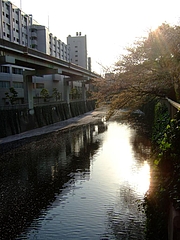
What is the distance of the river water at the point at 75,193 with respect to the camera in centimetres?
869

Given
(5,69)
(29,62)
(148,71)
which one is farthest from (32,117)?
(148,71)

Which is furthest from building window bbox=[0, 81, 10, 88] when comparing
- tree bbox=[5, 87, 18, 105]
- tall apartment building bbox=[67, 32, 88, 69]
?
tall apartment building bbox=[67, 32, 88, 69]

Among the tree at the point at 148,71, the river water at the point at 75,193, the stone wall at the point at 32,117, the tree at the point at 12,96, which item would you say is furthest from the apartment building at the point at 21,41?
the tree at the point at 148,71

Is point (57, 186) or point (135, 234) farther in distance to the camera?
point (57, 186)

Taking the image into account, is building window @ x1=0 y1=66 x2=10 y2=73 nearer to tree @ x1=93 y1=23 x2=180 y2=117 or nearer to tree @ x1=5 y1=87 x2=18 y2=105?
tree @ x1=5 y1=87 x2=18 y2=105

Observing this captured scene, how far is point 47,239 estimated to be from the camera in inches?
319

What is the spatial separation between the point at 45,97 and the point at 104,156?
34913 millimetres

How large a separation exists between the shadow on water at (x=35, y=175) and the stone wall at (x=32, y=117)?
18.4 ft

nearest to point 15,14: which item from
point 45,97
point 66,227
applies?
point 45,97

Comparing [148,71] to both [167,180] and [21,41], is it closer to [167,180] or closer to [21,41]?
[167,180]

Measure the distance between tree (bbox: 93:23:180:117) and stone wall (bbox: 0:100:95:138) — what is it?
48.2 ft

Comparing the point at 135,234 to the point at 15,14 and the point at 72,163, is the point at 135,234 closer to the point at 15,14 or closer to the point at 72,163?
the point at 72,163

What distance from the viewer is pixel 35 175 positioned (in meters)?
14.9

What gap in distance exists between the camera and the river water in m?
8.69
